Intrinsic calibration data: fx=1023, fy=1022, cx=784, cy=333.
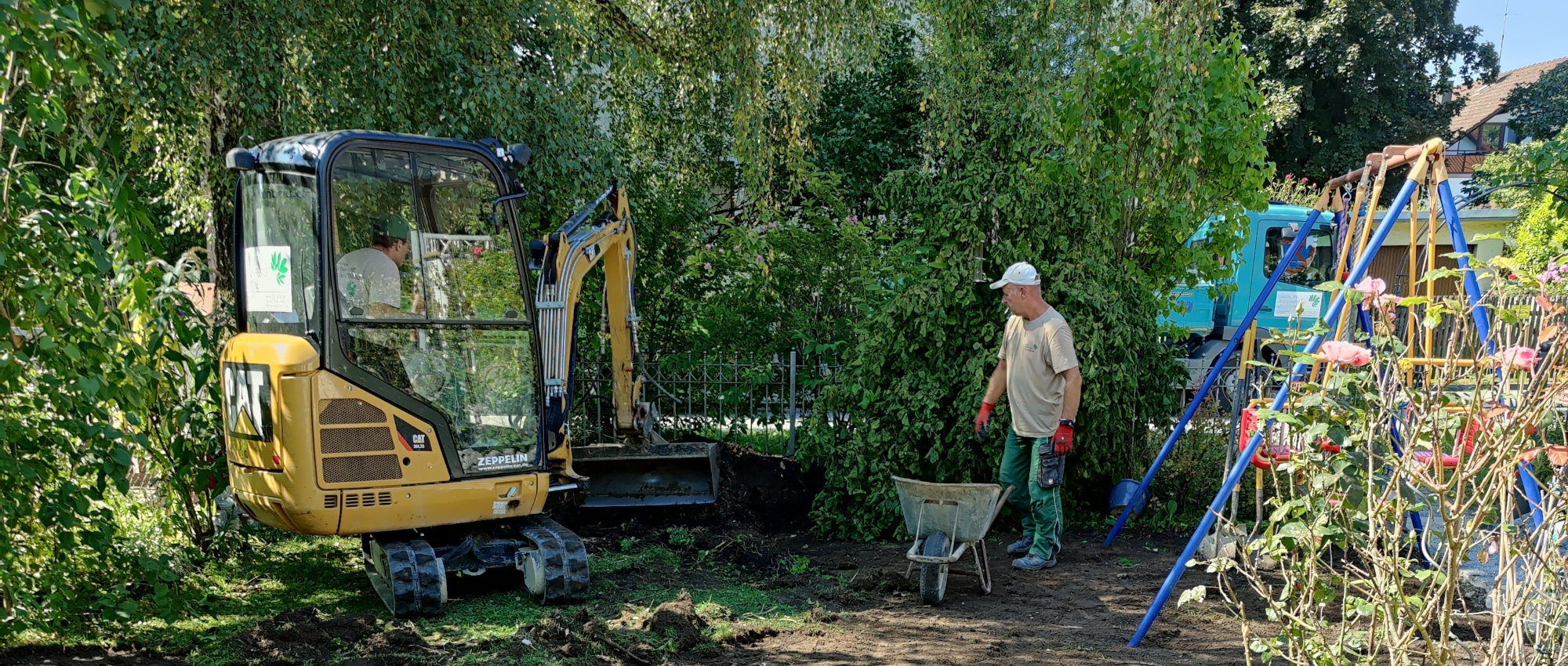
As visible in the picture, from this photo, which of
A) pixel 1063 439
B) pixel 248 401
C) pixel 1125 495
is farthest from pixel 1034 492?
pixel 248 401

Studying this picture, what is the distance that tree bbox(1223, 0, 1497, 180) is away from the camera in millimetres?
18766

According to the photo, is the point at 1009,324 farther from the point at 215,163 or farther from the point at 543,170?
the point at 215,163

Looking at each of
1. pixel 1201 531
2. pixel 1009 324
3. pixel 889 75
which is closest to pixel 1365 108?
pixel 889 75

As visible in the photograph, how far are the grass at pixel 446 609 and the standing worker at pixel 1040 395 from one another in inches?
56.4

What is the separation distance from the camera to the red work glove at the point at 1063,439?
5.80 metres

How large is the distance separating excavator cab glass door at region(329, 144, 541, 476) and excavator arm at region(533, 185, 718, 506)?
0.46 m

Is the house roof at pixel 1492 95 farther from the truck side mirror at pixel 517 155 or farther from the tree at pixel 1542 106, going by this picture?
the truck side mirror at pixel 517 155

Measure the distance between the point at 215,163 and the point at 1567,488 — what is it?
711 centimetres

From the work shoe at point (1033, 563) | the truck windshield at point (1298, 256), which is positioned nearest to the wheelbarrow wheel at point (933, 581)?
the work shoe at point (1033, 563)

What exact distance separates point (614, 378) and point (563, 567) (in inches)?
87.9

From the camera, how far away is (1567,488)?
2.67 metres

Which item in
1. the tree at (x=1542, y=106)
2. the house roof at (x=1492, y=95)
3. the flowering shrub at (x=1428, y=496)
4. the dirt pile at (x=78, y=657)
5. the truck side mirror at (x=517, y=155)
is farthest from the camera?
the house roof at (x=1492, y=95)

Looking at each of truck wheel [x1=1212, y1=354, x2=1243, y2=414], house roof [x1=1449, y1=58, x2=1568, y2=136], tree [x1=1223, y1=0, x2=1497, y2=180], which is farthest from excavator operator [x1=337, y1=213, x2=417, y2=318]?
house roof [x1=1449, y1=58, x2=1568, y2=136]

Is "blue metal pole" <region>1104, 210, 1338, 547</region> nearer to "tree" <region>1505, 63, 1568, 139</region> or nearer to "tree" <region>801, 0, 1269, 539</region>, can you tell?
"tree" <region>801, 0, 1269, 539</region>
